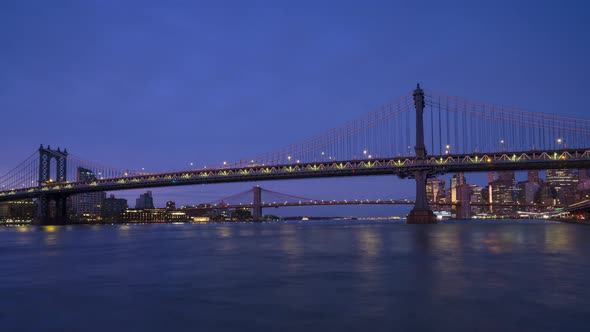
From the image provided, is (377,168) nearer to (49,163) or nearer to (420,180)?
(420,180)

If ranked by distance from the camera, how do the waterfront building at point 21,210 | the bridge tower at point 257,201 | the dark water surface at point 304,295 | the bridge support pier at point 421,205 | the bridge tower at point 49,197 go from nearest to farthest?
the dark water surface at point 304,295, the bridge support pier at point 421,205, the bridge tower at point 49,197, the bridge tower at point 257,201, the waterfront building at point 21,210

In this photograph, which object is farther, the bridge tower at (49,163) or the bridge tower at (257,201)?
the bridge tower at (257,201)

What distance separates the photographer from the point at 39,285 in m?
15.0

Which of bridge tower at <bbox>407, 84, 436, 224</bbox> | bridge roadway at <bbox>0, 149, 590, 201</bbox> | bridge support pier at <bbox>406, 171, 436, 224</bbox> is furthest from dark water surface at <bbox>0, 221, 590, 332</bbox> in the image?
bridge roadway at <bbox>0, 149, 590, 201</bbox>

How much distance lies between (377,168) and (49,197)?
71101mm

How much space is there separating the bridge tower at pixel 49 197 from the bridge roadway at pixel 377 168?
839 cm

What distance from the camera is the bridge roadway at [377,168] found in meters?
64.1

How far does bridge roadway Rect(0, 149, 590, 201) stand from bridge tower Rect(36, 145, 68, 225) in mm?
8390

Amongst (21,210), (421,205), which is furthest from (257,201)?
(21,210)

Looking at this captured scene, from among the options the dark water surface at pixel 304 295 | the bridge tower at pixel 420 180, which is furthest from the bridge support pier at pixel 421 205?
the dark water surface at pixel 304 295

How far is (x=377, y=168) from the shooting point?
69.4 m

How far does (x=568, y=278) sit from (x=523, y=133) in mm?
67705

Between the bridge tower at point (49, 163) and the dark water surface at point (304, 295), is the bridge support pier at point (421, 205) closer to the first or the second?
the dark water surface at point (304, 295)

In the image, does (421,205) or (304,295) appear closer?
(304,295)
